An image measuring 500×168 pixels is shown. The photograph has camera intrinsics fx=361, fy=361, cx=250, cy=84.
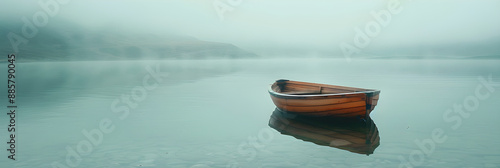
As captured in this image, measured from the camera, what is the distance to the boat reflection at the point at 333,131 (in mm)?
11891

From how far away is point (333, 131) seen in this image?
13.8m

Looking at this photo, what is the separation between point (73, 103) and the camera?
21.9m

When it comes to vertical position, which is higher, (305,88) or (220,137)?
(305,88)

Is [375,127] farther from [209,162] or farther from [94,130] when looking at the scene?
[94,130]

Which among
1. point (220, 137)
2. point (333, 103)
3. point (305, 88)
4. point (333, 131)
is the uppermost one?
point (305, 88)

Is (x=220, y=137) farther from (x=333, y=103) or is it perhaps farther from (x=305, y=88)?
(x=305, y=88)

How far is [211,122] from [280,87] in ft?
23.3

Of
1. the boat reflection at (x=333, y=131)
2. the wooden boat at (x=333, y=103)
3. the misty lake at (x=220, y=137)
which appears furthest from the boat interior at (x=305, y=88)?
the wooden boat at (x=333, y=103)

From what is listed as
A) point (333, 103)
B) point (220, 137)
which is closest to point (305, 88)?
point (333, 103)

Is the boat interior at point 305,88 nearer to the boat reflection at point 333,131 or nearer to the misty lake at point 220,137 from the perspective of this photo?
the misty lake at point 220,137

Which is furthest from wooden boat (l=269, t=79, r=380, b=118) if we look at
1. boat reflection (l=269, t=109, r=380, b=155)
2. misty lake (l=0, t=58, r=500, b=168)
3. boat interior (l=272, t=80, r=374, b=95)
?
boat interior (l=272, t=80, r=374, b=95)

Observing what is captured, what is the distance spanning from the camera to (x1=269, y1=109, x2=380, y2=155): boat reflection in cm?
1189

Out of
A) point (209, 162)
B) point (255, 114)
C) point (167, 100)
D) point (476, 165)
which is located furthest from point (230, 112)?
point (476, 165)

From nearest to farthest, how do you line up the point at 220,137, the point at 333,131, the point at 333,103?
1. the point at 220,137
2. the point at 333,131
3. the point at 333,103
